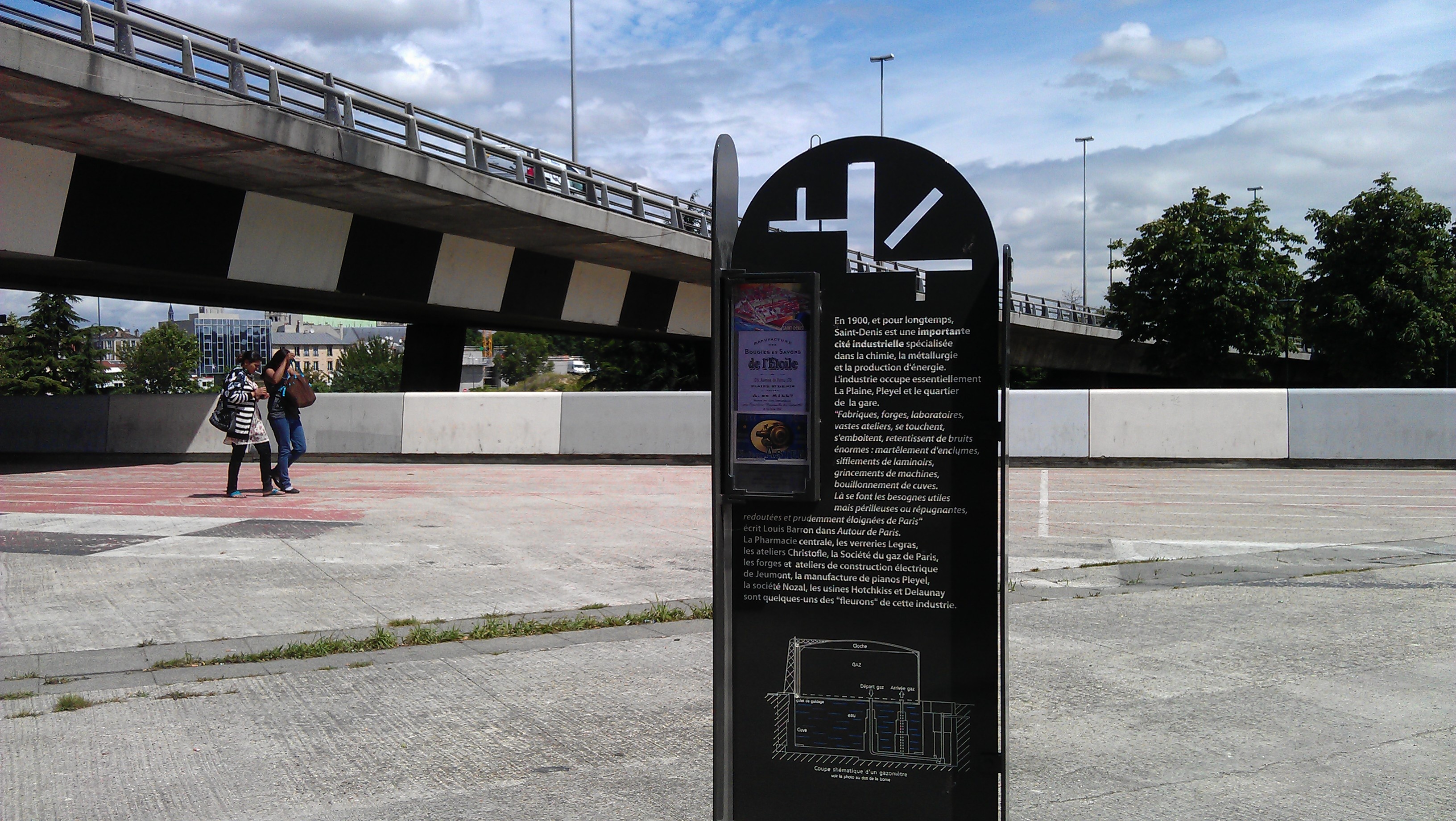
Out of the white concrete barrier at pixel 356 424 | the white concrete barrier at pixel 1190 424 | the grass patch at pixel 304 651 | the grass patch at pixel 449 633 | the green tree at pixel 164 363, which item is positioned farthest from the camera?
the green tree at pixel 164 363

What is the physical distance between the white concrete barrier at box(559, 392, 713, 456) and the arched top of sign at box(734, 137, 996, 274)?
16.5 meters

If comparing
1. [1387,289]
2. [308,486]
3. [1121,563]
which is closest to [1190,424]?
[1121,563]

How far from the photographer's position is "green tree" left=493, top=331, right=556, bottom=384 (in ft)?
563

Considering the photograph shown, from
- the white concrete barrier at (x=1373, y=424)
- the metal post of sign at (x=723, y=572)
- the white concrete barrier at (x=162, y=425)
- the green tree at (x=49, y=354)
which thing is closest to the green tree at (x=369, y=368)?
the green tree at (x=49, y=354)

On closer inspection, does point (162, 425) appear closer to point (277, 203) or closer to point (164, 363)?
point (277, 203)

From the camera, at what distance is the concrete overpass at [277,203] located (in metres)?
13.9

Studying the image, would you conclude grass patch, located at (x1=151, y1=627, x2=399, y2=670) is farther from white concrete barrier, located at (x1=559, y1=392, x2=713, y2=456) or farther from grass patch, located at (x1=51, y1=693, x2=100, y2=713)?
white concrete barrier, located at (x1=559, y1=392, x2=713, y2=456)

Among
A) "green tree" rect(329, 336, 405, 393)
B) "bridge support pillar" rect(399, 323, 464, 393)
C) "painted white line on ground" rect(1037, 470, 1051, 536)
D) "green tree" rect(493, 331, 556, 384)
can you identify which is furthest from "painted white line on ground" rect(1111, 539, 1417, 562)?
"green tree" rect(493, 331, 556, 384)

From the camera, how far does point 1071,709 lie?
5.49 meters

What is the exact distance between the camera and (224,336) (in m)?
189

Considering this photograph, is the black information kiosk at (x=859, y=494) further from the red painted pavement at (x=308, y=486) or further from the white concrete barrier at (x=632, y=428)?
the white concrete barrier at (x=632, y=428)

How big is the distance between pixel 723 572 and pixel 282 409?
12278 millimetres

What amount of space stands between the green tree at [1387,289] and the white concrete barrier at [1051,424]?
105 feet

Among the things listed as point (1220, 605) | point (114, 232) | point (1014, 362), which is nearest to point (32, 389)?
point (114, 232)
